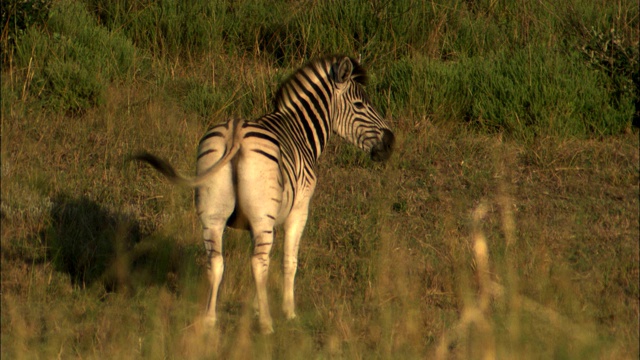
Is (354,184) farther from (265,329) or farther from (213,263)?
(213,263)

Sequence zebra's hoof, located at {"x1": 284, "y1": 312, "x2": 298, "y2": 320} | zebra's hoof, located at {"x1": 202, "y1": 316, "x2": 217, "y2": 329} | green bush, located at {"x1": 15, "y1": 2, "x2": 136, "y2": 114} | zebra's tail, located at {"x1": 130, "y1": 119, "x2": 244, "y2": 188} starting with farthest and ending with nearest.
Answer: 1. green bush, located at {"x1": 15, "y1": 2, "x2": 136, "y2": 114}
2. zebra's hoof, located at {"x1": 284, "y1": 312, "x2": 298, "y2": 320}
3. zebra's hoof, located at {"x1": 202, "y1": 316, "x2": 217, "y2": 329}
4. zebra's tail, located at {"x1": 130, "y1": 119, "x2": 244, "y2": 188}

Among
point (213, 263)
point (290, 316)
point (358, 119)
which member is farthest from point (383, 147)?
point (213, 263)

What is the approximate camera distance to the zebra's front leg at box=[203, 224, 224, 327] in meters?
5.32

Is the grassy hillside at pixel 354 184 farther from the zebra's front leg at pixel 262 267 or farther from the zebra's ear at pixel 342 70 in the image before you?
the zebra's ear at pixel 342 70

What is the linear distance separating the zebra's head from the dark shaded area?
6.22 ft

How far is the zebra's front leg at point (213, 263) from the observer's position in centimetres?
532

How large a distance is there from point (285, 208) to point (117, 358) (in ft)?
4.33

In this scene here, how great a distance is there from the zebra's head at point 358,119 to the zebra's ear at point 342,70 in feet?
0.21

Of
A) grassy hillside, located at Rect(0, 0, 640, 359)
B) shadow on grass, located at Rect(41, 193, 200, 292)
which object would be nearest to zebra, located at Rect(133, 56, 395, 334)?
grassy hillside, located at Rect(0, 0, 640, 359)

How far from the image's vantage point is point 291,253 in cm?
598

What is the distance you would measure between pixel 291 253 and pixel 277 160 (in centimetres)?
83

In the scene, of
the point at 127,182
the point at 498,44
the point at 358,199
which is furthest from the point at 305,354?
the point at 498,44

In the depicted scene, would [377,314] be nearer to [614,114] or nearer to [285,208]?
[285,208]

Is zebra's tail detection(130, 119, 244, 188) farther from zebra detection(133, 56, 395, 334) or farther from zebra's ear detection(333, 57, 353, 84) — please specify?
zebra's ear detection(333, 57, 353, 84)
